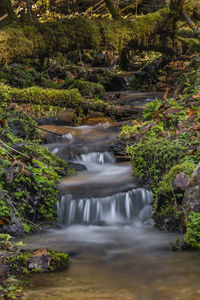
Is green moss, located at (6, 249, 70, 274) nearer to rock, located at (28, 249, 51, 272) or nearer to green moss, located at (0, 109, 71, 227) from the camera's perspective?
rock, located at (28, 249, 51, 272)

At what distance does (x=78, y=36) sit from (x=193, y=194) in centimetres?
524

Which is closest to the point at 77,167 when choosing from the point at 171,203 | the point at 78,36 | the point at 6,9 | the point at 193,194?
the point at 171,203

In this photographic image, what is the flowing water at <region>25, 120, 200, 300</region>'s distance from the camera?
2.62 m

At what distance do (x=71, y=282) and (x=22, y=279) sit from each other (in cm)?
39

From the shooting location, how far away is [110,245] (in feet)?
13.7

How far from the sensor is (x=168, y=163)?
548 cm

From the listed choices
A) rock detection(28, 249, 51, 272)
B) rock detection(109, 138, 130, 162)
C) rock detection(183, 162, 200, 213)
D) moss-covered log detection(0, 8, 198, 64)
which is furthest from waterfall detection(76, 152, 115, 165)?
rock detection(28, 249, 51, 272)

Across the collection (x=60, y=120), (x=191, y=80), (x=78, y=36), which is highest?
(x=78, y=36)

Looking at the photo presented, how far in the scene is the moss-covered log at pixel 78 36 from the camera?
7.20 m

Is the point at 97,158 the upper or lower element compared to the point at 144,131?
lower

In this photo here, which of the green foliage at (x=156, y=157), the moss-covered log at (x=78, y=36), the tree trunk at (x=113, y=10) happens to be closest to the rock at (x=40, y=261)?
the green foliage at (x=156, y=157)

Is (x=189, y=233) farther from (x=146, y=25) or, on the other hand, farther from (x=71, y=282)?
(x=146, y=25)

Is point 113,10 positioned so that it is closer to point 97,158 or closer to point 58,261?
point 97,158

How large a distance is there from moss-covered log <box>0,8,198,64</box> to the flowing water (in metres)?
2.38
